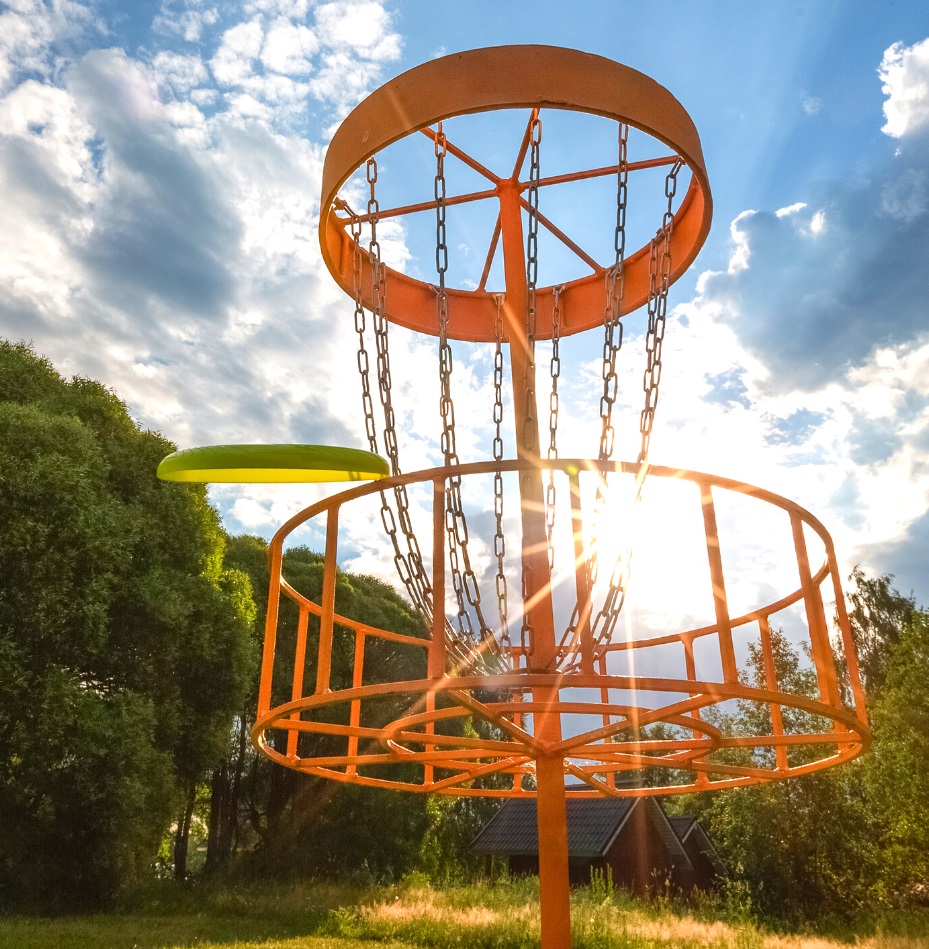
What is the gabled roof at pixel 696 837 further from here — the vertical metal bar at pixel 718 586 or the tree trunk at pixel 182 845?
the vertical metal bar at pixel 718 586

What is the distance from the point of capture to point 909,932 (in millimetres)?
12602

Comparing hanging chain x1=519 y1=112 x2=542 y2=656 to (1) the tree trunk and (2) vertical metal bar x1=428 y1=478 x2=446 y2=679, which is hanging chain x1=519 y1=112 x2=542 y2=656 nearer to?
(2) vertical metal bar x1=428 y1=478 x2=446 y2=679

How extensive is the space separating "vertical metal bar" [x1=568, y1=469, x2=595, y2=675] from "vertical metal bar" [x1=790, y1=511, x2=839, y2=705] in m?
0.87

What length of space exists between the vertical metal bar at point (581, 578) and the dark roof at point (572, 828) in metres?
17.6

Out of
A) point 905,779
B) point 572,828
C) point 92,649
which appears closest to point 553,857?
point 92,649

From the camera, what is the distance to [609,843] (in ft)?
61.4

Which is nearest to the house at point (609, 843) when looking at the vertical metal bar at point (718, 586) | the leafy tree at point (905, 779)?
the leafy tree at point (905, 779)

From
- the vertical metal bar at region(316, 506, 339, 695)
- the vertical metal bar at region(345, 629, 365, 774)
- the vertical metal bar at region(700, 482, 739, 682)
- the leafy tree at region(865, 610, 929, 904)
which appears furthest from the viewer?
the leafy tree at region(865, 610, 929, 904)

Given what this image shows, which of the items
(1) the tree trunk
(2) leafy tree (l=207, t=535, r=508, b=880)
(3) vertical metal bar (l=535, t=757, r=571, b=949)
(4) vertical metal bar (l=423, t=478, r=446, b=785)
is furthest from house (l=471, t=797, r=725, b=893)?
(4) vertical metal bar (l=423, t=478, r=446, b=785)

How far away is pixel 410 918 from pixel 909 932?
7.95 meters

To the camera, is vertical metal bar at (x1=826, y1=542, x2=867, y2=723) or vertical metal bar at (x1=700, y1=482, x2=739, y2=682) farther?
vertical metal bar at (x1=826, y1=542, x2=867, y2=723)

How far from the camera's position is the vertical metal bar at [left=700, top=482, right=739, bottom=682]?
8.79ft

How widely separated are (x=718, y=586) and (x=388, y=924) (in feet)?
38.4

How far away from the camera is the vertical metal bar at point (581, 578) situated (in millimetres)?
2516
